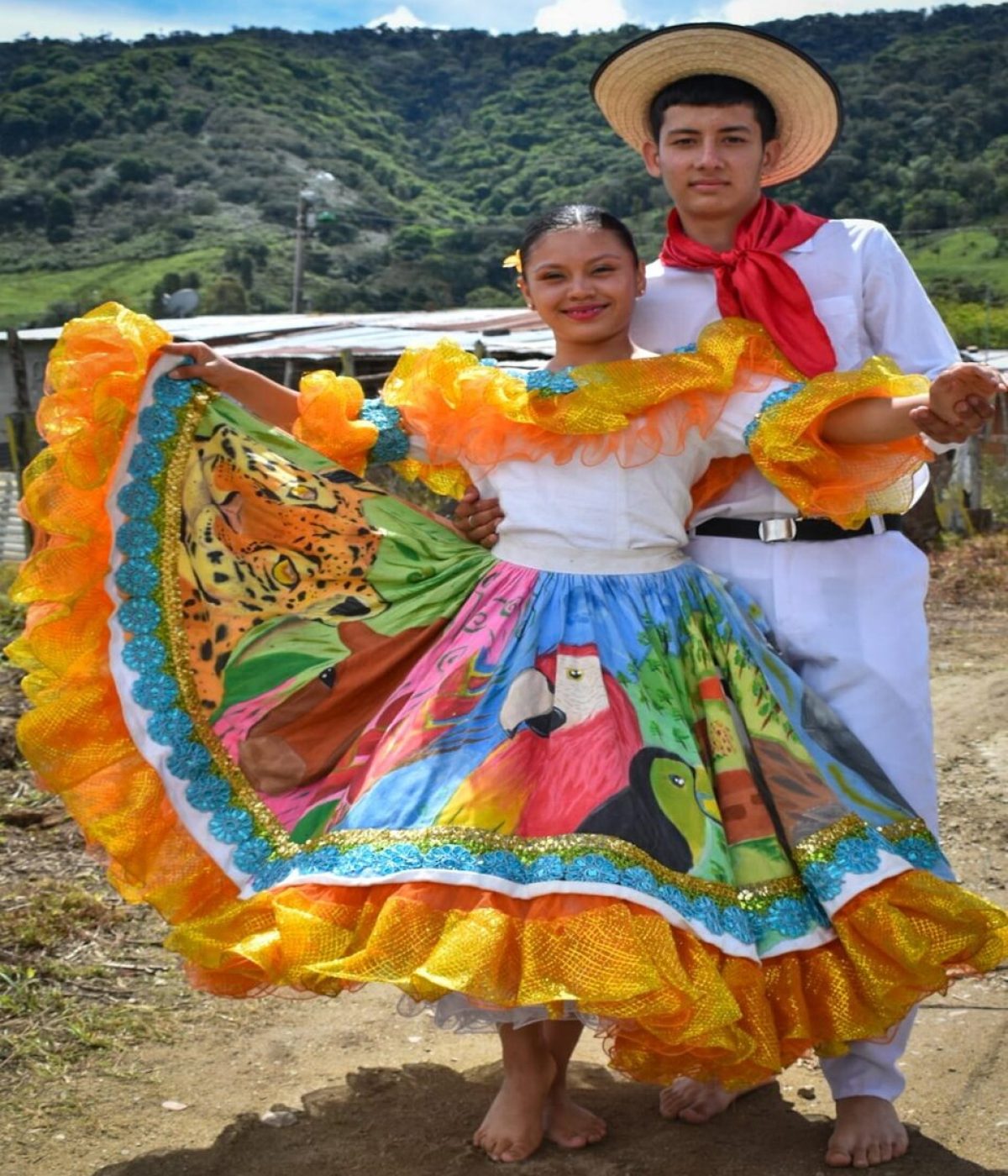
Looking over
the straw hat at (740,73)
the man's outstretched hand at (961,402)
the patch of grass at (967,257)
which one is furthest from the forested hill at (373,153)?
the man's outstretched hand at (961,402)

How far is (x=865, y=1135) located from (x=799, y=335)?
1.64 m

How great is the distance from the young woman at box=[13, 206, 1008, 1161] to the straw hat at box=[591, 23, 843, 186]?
0.42m

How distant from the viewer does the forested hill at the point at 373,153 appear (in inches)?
1425

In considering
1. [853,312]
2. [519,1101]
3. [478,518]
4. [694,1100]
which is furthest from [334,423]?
[694,1100]

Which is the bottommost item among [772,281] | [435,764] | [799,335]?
[435,764]

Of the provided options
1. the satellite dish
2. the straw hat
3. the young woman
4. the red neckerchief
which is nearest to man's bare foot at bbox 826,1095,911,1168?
the young woman

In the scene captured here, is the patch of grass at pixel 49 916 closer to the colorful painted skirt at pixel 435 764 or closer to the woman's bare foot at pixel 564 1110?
the colorful painted skirt at pixel 435 764

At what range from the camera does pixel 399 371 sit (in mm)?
3586

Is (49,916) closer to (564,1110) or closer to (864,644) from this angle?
(564,1110)

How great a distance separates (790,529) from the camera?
10.6 feet

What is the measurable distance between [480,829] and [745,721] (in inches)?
24.1

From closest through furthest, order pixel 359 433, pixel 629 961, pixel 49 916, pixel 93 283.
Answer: pixel 629 961
pixel 359 433
pixel 49 916
pixel 93 283

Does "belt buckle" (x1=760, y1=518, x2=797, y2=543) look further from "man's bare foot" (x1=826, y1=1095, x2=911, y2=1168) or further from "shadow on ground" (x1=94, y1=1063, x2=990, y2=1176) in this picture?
"shadow on ground" (x1=94, y1=1063, x2=990, y2=1176)

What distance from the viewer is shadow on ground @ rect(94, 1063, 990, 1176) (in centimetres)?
305
